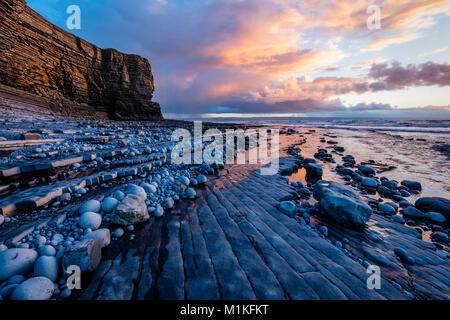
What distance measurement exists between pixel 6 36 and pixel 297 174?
27810 millimetres

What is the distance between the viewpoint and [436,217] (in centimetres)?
406

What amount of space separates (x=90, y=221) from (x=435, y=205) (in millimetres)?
7649

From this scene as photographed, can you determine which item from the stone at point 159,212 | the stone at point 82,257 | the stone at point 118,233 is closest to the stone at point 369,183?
the stone at point 159,212

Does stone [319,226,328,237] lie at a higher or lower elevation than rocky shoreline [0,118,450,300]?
lower

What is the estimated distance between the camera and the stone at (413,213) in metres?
4.16

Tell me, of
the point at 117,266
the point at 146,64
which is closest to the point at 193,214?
the point at 117,266

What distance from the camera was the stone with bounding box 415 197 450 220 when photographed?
13.7 ft

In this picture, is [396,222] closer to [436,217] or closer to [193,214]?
[436,217]

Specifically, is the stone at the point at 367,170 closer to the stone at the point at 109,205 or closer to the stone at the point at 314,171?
the stone at the point at 314,171

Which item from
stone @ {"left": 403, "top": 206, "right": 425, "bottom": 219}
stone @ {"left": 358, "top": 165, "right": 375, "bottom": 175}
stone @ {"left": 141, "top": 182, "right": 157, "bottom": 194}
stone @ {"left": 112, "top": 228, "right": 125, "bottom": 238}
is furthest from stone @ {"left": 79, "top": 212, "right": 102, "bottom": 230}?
stone @ {"left": 358, "top": 165, "right": 375, "bottom": 175}

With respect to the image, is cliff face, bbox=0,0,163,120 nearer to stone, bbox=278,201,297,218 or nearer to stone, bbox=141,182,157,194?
stone, bbox=141,182,157,194

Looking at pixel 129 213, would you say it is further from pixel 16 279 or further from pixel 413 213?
pixel 413 213

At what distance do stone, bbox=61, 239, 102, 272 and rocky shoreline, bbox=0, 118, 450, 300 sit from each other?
10mm

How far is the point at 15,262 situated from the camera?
68.7 inches
